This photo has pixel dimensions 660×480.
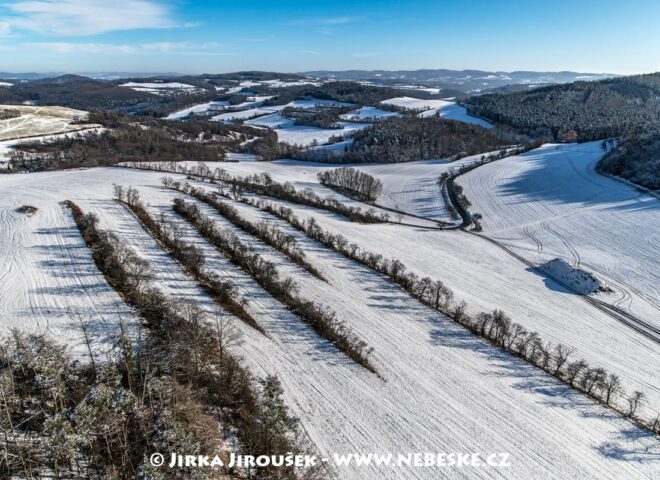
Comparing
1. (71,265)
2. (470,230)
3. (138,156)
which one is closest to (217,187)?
(71,265)

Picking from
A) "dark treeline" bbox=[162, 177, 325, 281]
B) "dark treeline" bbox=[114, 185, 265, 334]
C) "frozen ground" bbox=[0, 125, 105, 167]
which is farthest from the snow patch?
"frozen ground" bbox=[0, 125, 105, 167]

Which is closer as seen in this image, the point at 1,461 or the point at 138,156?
the point at 1,461

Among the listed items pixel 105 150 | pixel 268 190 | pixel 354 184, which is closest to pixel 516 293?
pixel 268 190

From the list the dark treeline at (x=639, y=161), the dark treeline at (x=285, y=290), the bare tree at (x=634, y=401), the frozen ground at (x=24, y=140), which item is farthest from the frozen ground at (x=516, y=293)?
the frozen ground at (x=24, y=140)

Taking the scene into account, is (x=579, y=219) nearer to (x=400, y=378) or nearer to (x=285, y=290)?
(x=400, y=378)

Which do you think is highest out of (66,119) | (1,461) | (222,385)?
(66,119)

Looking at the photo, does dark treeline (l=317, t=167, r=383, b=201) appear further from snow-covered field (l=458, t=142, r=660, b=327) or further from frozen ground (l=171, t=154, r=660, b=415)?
snow-covered field (l=458, t=142, r=660, b=327)

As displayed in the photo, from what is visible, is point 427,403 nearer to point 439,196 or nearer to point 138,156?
point 439,196
